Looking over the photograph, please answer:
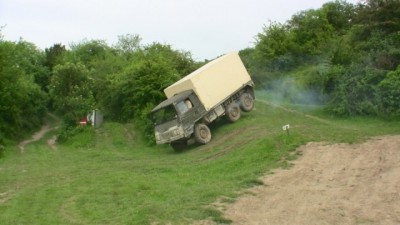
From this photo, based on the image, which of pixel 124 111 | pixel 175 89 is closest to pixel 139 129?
pixel 124 111

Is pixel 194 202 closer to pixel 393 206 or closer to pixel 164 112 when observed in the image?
pixel 393 206

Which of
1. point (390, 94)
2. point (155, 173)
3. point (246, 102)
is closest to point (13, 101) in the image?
point (246, 102)

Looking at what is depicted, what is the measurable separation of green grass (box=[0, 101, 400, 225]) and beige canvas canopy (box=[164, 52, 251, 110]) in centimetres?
164

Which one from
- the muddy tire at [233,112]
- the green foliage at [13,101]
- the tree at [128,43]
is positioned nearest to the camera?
the muddy tire at [233,112]

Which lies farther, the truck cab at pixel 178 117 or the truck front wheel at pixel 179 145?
the truck front wheel at pixel 179 145

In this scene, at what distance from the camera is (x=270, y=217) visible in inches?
387

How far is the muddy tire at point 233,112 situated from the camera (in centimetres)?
2491

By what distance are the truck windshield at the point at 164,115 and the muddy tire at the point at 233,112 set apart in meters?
3.33

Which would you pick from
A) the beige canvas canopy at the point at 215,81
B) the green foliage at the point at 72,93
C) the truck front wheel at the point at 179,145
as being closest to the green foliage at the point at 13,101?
the green foliage at the point at 72,93

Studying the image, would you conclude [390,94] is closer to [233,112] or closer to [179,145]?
[233,112]

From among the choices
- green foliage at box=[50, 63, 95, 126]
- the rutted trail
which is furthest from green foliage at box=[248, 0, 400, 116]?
the rutted trail

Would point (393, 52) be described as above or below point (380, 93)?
above

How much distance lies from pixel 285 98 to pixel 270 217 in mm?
26768

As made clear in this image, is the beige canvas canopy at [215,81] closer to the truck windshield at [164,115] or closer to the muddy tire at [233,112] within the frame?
the muddy tire at [233,112]
